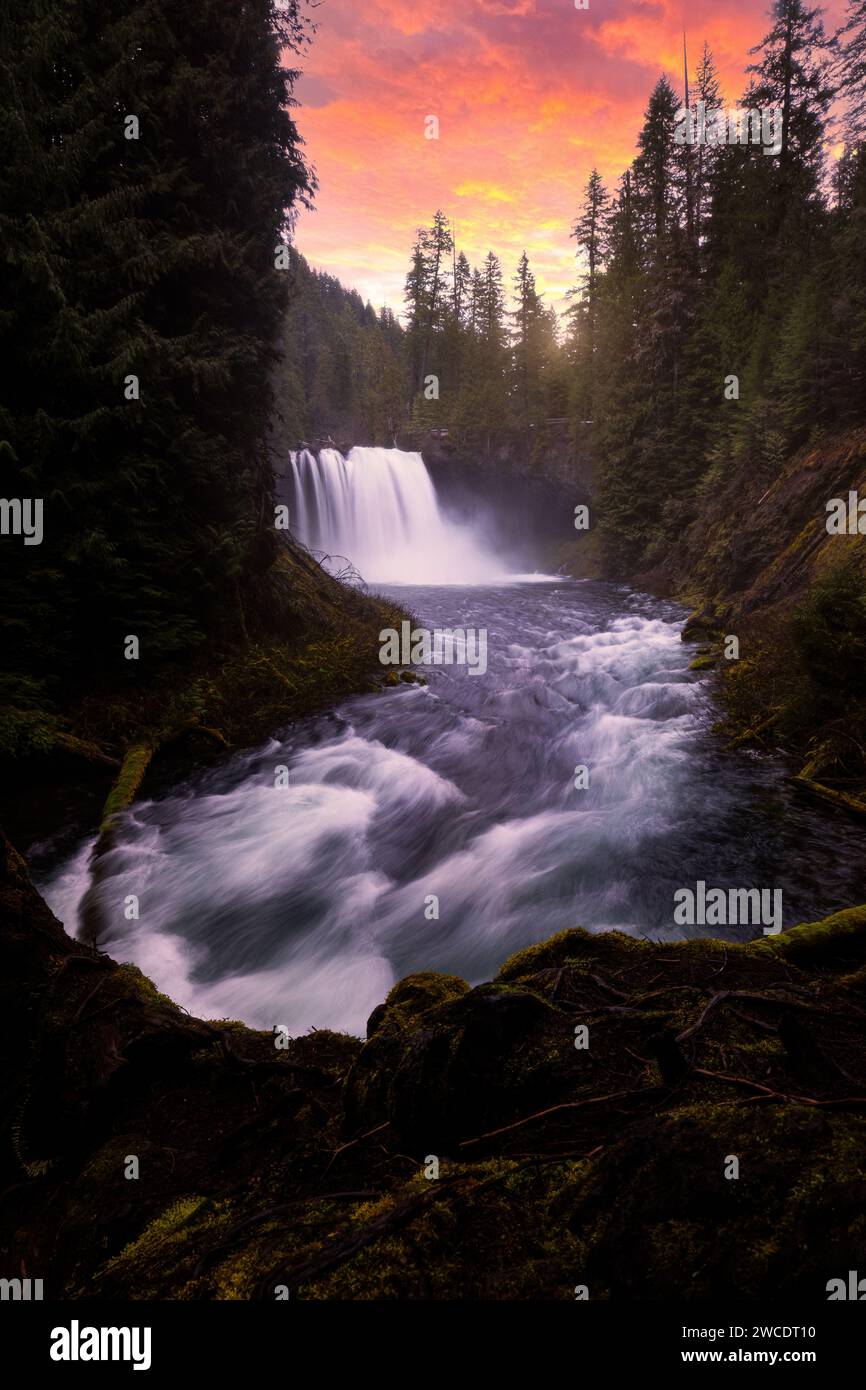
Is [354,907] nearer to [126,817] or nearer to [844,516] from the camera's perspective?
[126,817]

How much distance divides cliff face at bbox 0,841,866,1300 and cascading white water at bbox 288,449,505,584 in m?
33.7

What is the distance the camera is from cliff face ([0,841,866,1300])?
156cm

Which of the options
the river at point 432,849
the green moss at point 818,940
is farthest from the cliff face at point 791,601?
the green moss at point 818,940

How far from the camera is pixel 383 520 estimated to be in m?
41.8

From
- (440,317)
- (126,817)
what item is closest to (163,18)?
(126,817)

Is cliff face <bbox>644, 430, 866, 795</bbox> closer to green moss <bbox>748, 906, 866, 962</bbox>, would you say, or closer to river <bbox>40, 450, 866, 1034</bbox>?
river <bbox>40, 450, 866, 1034</bbox>

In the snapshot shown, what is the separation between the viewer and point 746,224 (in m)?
28.1

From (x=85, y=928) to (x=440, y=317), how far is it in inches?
2765

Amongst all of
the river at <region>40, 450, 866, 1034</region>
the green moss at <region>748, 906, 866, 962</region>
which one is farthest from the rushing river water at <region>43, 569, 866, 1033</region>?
the green moss at <region>748, 906, 866, 962</region>

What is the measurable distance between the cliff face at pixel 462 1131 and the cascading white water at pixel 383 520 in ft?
111

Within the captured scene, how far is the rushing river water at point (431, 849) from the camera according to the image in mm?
5906

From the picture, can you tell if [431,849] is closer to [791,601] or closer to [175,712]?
[175,712]

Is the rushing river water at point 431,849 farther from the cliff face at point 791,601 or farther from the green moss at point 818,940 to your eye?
the green moss at point 818,940

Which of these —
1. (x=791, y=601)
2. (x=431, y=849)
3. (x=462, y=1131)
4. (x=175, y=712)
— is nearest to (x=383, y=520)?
(x=791, y=601)
